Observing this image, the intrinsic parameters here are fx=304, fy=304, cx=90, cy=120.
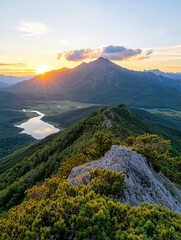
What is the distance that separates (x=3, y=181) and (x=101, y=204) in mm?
114003

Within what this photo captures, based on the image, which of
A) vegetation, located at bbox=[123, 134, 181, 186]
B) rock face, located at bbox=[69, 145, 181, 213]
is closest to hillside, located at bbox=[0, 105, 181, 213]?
vegetation, located at bbox=[123, 134, 181, 186]

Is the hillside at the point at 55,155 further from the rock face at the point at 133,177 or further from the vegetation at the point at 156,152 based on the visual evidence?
the rock face at the point at 133,177

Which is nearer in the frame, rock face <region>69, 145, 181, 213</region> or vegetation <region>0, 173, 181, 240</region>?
vegetation <region>0, 173, 181, 240</region>

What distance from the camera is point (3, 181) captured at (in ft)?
425

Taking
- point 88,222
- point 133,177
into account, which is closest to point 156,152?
point 133,177

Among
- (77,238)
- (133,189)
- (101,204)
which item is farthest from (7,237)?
(133,189)

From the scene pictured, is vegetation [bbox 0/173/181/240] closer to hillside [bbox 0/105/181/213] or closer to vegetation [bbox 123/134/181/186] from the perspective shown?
vegetation [bbox 123/134/181/186]

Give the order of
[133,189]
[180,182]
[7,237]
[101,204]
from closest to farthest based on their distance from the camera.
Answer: [7,237] < [101,204] < [133,189] < [180,182]

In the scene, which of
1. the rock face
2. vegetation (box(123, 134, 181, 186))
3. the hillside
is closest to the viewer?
the rock face

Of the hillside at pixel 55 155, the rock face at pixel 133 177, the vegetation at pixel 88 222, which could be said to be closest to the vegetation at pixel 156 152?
the rock face at pixel 133 177

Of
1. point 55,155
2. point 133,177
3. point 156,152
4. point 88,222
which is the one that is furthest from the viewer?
point 55,155

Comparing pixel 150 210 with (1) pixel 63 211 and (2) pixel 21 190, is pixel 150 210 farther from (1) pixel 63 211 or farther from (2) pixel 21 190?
(2) pixel 21 190

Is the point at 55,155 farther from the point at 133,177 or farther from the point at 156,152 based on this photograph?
the point at 133,177

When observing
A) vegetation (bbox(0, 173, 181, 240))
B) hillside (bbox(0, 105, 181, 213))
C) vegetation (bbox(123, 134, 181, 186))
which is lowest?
hillside (bbox(0, 105, 181, 213))
